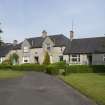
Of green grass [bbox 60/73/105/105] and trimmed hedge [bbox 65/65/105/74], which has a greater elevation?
trimmed hedge [bbox 65/65/105/74]

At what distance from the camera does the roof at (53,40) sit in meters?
62.2

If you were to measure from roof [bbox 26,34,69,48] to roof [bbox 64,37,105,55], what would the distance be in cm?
184

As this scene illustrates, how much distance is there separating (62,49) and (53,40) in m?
4.01

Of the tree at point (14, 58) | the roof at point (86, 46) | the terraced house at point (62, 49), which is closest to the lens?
the roof at point (86, 46)

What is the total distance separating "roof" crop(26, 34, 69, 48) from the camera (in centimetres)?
6225

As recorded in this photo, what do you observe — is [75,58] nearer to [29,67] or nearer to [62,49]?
[62,49]

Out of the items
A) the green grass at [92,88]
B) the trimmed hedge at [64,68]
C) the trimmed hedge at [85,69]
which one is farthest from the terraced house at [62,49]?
the green grass at [92,88]

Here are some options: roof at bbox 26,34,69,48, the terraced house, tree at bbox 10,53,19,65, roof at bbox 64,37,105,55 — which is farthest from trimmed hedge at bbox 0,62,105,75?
tree at bbox 10,53,19,65

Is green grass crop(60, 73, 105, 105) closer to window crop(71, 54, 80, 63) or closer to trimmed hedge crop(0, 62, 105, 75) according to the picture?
trimmed hedge crop(0, 62, 105, 75)

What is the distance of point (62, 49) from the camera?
200ft

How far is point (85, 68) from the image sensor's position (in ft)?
148

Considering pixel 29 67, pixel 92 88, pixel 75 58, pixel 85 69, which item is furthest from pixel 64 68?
pixel 92 88

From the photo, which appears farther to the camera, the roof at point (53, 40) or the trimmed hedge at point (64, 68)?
the roof at point (53, 40)

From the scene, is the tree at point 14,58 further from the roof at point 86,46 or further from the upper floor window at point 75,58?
the upper floor window at point 75,58
